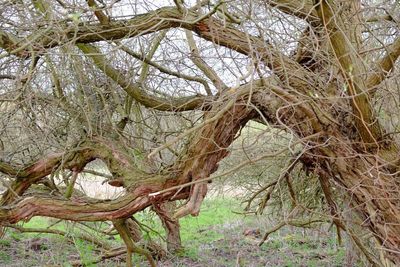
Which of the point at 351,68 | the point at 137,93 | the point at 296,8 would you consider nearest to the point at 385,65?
the point at 351,68

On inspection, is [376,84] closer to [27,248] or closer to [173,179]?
[173,179]

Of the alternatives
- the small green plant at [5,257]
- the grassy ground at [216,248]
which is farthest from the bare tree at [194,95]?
the small green plant at [5,257]

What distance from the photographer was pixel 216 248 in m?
13.6

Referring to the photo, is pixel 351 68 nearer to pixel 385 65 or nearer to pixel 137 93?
pixel 385 65

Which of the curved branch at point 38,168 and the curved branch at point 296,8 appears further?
the curved branch at point 38,168

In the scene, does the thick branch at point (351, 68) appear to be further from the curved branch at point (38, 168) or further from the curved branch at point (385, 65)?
the curved branch at point (38, 168)

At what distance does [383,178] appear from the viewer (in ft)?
16.9

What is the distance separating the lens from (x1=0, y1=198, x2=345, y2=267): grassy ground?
33.5 feet

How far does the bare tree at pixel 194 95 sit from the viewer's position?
16.4 feet

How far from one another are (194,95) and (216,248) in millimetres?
7435

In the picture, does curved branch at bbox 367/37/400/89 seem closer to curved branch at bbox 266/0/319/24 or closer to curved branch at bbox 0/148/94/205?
curved branch at bbox 266/0/319/24

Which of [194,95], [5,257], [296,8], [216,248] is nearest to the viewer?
[296,8]

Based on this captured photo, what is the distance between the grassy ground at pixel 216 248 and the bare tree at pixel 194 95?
9.59 feet

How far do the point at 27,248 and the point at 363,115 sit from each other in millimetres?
8429
